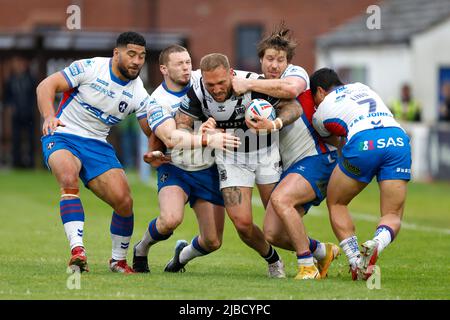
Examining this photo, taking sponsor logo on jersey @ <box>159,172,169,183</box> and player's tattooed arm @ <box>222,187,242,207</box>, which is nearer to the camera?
player's tattooed arm @ <box>222,187,242,207</box>

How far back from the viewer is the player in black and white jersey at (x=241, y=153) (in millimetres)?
11062

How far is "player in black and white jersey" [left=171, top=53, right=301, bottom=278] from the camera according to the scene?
11.1 m

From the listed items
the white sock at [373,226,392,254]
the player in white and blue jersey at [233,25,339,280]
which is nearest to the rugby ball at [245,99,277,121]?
the player in white and blue jersey at [233,25,339,280]

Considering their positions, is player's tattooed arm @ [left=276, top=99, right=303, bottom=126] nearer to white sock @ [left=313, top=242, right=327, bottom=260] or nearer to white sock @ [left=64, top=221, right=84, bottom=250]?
white sock @ [left=313, top=242, right=327, bottom=260]

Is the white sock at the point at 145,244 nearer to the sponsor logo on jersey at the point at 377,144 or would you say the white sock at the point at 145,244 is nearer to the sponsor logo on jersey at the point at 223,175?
the sponsor logo on jersey at the point at 223,175

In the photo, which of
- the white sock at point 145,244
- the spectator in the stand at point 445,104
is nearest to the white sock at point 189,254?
the white sock at point 145,244

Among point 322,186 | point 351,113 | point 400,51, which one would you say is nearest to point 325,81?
point 351,113

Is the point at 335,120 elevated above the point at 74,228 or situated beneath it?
elevated above

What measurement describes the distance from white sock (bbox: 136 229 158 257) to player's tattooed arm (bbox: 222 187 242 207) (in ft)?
2.95

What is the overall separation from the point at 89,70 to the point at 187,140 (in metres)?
1.49

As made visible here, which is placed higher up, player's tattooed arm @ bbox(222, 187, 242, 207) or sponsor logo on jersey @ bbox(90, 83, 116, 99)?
sponsor logo on jersey @ bbox(90, 83, 116, 99)

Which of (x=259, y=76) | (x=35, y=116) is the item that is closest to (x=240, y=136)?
(x=259, y=76)

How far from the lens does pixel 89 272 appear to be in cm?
1134

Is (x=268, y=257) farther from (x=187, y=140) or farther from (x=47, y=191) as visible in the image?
(x=47, y=191)
